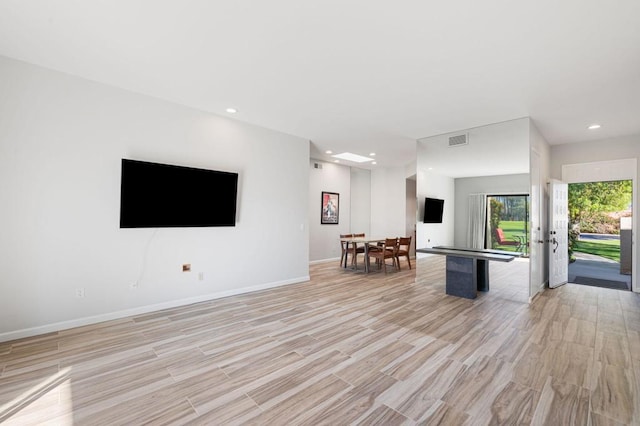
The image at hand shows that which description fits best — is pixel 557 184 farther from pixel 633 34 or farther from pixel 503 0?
pixel 503 0

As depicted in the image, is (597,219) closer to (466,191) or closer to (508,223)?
(508,223)

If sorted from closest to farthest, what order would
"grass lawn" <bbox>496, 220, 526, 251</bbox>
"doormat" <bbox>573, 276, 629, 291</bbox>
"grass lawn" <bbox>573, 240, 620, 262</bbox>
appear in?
"grass lawn" <bbox>496, 220, 526, 251</bbox> → "doormat" <bbox>573, 276, 629, 291</bbox> → "grass lawn" <bbox>573, 240, 620, 262</bbox>

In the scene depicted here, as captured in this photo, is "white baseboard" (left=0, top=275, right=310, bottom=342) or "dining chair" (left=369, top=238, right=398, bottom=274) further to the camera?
"dining chair" (left=369, top=238, right=398, bottom=274)

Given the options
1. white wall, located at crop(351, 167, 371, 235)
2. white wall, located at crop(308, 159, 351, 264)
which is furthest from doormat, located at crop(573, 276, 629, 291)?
white wall, located at crop(308, 159, 351, 264)

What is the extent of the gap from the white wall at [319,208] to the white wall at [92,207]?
322cm

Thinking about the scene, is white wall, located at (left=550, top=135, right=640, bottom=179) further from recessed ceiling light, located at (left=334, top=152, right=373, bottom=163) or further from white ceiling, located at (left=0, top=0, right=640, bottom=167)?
recessed ceiling light, located at (left=334, top=152, right=373, bottom=163)

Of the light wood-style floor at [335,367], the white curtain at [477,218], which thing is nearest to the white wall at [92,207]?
the light wood-style floor at [335,367]

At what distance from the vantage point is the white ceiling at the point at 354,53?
229cm

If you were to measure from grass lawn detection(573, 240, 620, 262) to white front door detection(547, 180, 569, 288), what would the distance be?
5510mm

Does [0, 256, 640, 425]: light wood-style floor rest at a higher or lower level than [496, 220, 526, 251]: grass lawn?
lower

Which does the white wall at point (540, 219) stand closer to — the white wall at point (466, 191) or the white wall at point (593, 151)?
the white wall at point (593, 151)

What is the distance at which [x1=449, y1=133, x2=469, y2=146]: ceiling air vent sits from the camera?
5219 mm

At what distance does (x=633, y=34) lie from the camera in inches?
98.5

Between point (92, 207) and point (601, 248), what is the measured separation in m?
14.5
